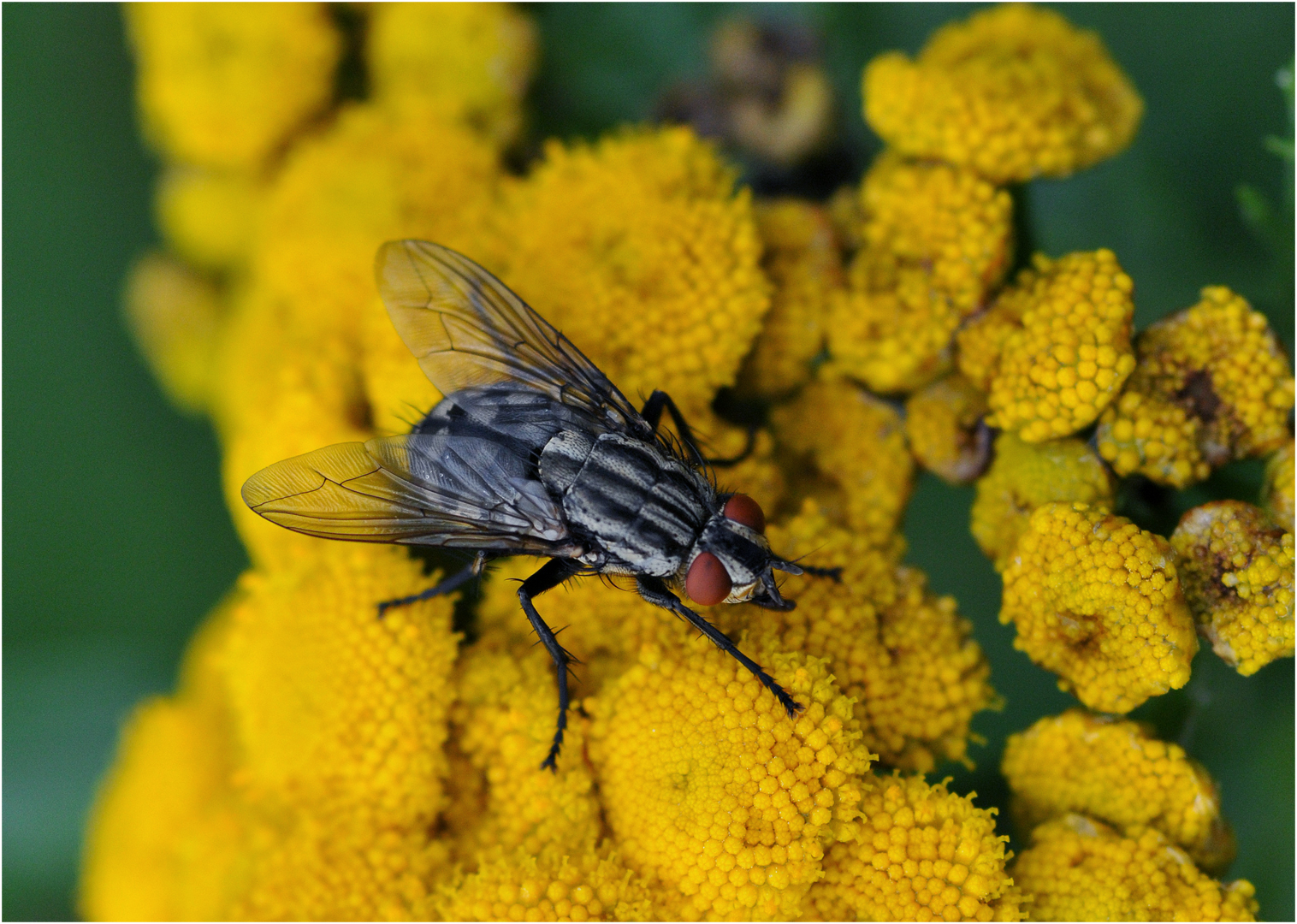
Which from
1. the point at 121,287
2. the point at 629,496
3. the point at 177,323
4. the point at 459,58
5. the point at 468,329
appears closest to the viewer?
the point at 629,496

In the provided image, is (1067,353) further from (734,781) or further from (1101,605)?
(734,781)

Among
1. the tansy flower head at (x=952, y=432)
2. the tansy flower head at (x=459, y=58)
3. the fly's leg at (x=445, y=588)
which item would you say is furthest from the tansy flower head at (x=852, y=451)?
the tansy flower head at (x=459, y=58)

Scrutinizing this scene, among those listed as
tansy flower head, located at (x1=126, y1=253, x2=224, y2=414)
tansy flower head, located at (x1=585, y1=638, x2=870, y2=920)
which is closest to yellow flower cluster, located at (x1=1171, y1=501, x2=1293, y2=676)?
tansy flower head, located at (x1=585, y1=638, x2=870, y2=920)

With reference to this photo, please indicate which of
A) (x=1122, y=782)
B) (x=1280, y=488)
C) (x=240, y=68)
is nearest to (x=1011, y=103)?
(x=1280, y=488)

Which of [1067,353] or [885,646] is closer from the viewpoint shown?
[1067,353]

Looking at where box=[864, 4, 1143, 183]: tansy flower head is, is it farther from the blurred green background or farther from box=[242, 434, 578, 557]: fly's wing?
box=[242, 434, 578, 557]: fly's wing

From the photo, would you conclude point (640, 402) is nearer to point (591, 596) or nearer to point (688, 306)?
point (688, 306)
